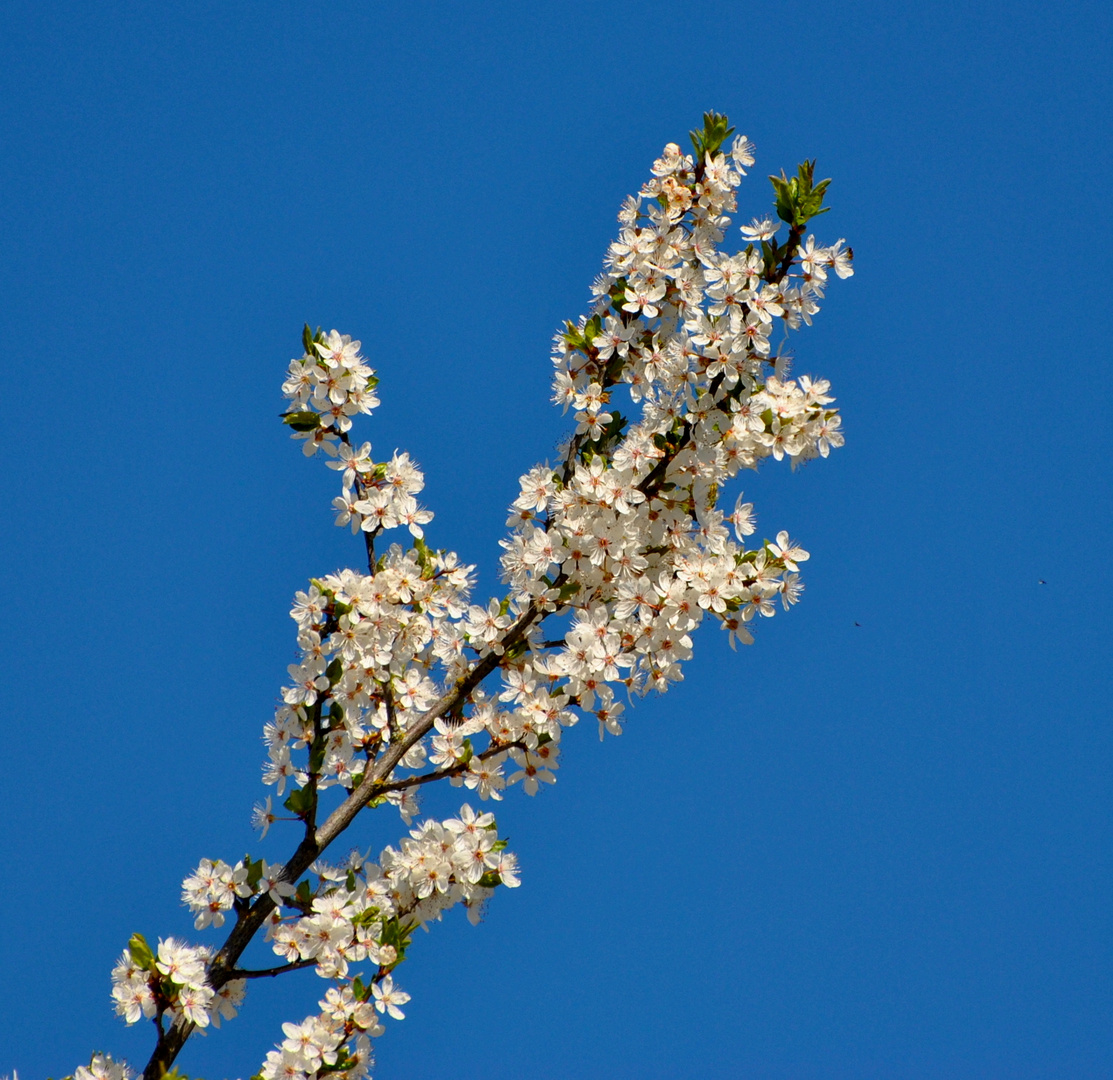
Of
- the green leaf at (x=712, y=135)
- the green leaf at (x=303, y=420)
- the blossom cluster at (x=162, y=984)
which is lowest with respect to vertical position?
the blossom cluster at (x=162, y=984)

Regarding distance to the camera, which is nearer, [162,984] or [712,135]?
[162,984]

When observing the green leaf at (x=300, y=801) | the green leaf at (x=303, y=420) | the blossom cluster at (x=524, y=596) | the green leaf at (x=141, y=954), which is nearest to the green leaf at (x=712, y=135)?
the blossom cluster at (x=524, y=596)

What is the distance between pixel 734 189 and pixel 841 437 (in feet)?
5.35

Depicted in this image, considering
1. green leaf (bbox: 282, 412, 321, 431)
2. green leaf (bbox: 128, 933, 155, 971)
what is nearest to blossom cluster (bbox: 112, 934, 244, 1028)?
green leaf (bbox: 128, 933, 155, 971)

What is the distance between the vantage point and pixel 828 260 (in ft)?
23.4

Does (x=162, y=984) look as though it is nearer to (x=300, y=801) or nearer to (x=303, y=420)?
(x=300, y=801)

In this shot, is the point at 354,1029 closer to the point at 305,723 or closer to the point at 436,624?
the point at 305,723

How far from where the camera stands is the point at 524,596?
6871mm

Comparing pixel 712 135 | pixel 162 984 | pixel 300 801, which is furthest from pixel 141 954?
pixel 712 135

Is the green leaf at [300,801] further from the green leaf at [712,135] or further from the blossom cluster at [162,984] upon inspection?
the green leaf at [712,135]

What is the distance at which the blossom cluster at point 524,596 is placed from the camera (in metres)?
6.61

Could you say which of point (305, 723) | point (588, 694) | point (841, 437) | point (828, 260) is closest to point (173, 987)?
point (305, 723)

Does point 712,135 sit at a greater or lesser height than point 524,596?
greater

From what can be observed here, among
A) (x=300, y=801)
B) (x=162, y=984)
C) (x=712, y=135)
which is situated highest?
(x=712, y=135)
